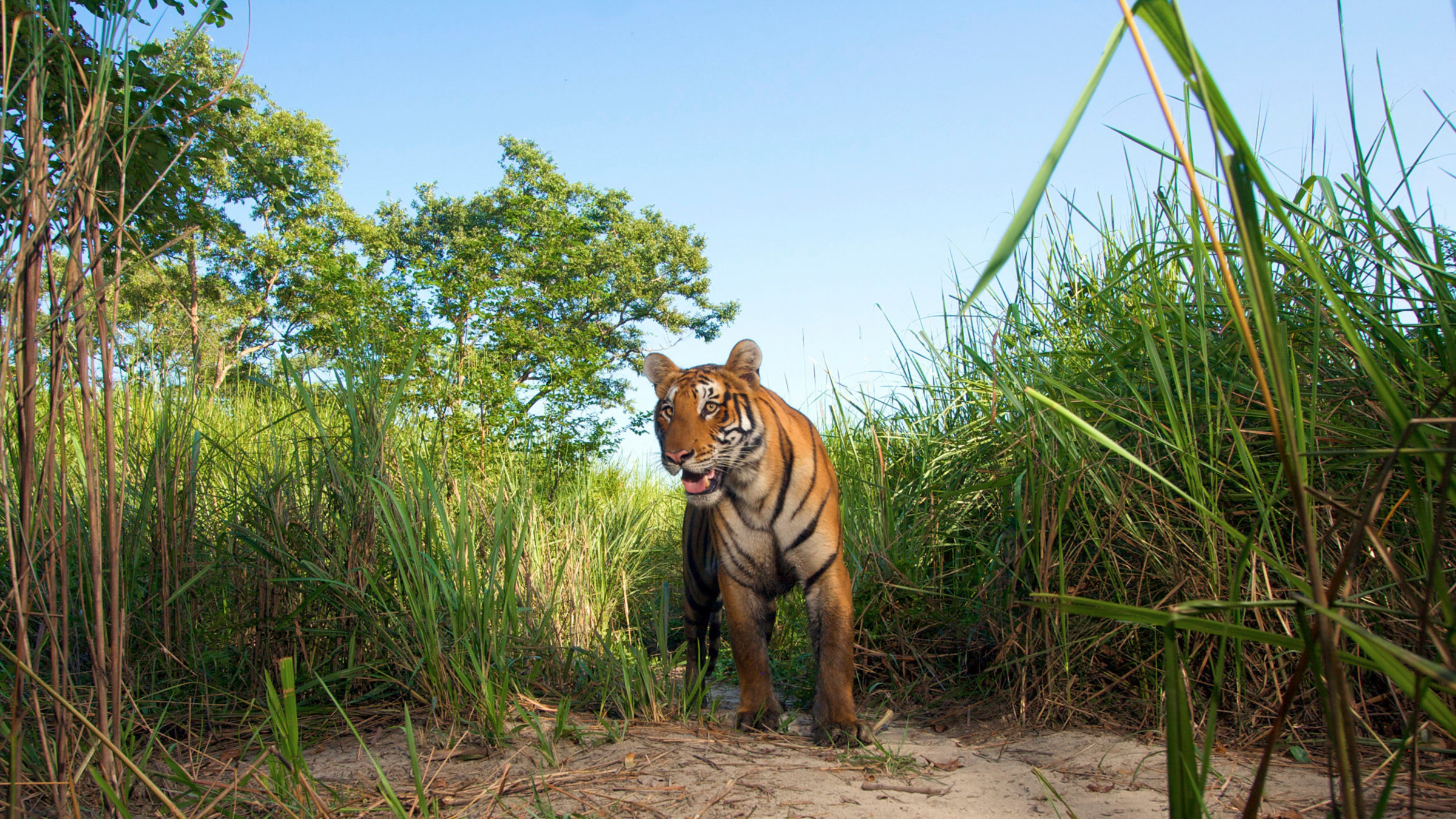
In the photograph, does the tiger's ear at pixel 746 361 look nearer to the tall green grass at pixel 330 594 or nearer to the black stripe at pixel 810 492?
the black stripe at pixel 810 492

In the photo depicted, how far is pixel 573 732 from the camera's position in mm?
2633

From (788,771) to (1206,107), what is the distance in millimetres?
2220

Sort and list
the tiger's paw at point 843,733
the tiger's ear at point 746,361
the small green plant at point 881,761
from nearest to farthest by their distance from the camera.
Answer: the small green plant at point 881,761
the tiger's paw at point 843,733
the tiger's ear at point 746,361

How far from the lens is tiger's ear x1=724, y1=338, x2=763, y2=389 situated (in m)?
3.90

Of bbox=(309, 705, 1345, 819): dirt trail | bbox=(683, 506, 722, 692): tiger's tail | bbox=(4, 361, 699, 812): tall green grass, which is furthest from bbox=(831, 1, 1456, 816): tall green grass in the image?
bbox=(4, 361, 699, 812): tall green grass

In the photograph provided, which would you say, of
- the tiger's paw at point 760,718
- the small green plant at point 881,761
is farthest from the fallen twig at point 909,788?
the tiger's paw at point 760,718

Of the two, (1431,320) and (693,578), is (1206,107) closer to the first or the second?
(1431,320)

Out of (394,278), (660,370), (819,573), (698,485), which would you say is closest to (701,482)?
(698,485)

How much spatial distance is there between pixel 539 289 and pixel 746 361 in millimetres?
14808

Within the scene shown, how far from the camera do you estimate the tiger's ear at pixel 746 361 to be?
12.8 feet

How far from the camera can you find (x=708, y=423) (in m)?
3.52

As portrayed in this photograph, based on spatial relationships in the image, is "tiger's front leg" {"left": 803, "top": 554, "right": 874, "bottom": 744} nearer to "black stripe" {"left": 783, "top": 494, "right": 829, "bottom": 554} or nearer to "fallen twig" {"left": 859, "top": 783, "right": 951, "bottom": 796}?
"black stripe" {"left": 783, "top": 494, "right": 829, "bottom": 554}

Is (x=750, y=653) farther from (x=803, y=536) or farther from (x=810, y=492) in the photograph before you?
(x=810, y=492)

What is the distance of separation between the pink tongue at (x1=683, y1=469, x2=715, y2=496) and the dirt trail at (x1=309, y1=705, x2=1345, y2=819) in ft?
2.98
